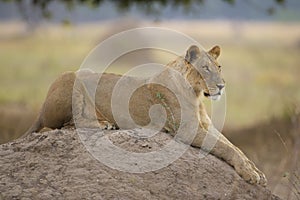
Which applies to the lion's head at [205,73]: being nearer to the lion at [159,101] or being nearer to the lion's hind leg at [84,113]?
the lion at [159,101]

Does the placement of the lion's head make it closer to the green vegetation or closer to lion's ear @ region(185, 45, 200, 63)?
lion's ear @ region(185, 45, 200, 63)

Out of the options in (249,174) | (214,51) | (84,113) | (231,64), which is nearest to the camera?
(249,174)

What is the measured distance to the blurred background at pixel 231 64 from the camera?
40.2ft

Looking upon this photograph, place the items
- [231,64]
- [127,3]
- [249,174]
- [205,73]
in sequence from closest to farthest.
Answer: [249,174] < [205,73] < [127,3] < [231,64]

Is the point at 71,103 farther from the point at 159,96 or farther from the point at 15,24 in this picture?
the point at 15,24

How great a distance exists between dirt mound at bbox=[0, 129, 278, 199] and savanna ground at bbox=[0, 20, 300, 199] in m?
0.64

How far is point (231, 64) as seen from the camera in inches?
1380

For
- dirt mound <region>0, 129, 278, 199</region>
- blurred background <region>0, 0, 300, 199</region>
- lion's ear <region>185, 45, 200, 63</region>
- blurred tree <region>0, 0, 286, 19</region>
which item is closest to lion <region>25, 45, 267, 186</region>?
lion's ear <region>185, 45, 200, 63</region>

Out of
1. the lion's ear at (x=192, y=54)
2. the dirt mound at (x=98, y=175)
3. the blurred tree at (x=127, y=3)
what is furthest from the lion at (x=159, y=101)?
the blurred tree at (x=127, y=3)

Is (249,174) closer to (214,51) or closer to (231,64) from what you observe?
(214,51)

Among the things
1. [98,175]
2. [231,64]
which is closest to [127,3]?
[98,175]

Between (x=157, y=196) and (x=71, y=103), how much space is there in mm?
1661

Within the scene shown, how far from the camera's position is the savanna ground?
1137 cm

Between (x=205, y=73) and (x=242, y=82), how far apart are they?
22751mm
